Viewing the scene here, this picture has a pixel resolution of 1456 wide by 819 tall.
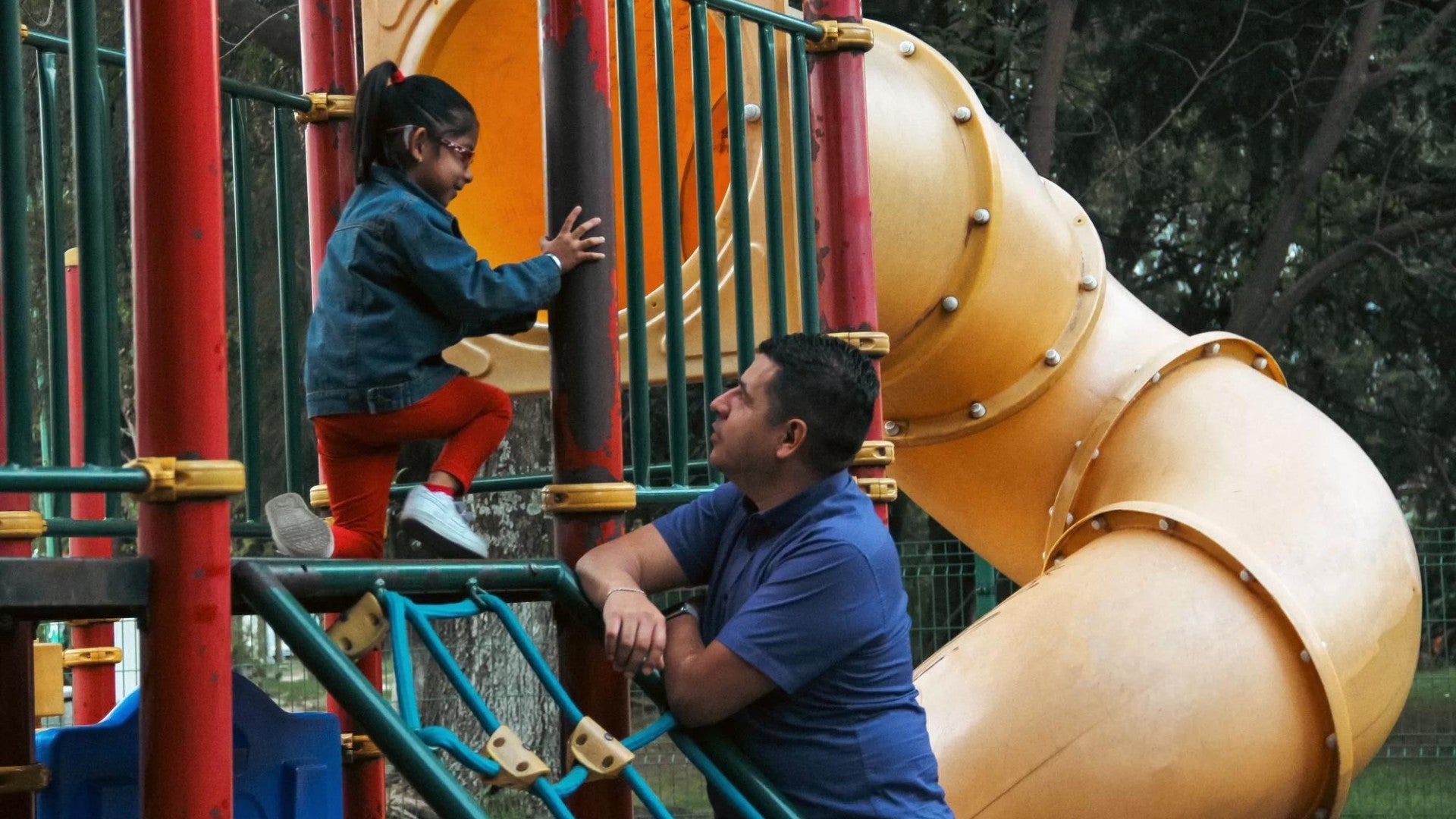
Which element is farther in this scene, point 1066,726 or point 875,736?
point 1066,726

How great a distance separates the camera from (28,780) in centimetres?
263

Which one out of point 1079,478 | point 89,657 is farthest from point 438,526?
point 1079,478

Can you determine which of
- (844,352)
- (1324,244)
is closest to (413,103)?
(844,352)

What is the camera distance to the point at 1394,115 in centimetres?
1388

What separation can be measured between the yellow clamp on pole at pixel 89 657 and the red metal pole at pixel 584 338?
2.50 m

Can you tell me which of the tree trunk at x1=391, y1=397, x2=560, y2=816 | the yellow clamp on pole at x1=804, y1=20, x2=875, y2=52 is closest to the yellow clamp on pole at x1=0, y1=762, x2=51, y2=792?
the yellow clamp on pole at x1=804, y1=20, x2=875, y2=52

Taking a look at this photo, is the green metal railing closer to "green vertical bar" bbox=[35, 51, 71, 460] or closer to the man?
the man

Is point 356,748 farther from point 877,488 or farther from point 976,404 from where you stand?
point 976,404

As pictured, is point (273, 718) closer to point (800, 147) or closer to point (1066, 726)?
point (800, 147)

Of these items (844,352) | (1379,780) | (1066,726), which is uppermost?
(844,352)

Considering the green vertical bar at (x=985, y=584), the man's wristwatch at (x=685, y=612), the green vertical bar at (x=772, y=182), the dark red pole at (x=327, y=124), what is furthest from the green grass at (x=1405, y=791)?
the man's wristwatch at (x=685, y=612)

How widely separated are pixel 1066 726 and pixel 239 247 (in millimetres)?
2393

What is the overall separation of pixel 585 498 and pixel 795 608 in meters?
0.54

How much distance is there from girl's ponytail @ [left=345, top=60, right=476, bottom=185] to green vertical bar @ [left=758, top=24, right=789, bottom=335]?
0.67m
